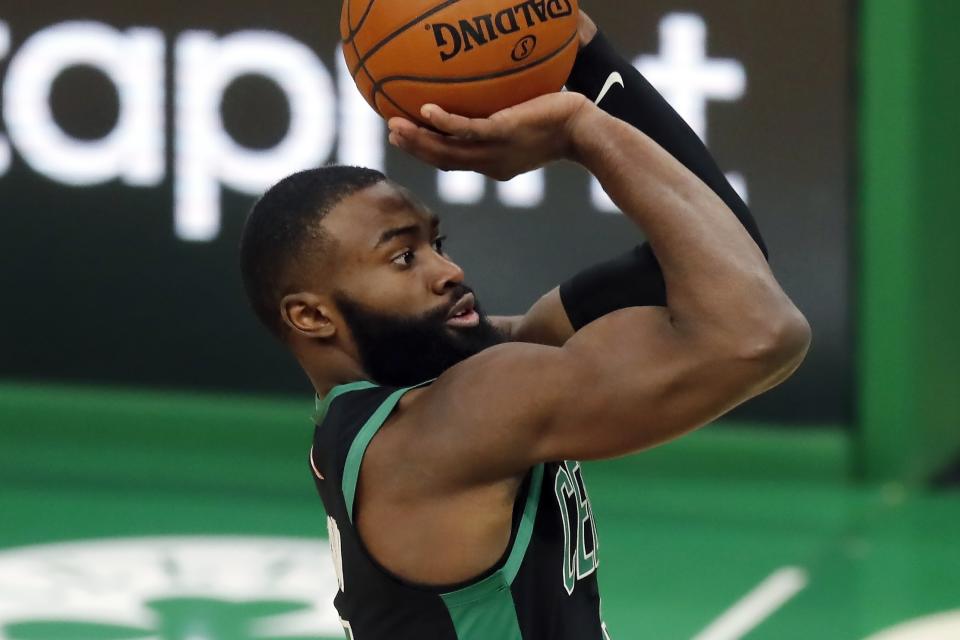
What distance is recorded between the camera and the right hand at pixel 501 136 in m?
2.42

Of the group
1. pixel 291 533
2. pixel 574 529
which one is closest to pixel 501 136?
pixel 574 529

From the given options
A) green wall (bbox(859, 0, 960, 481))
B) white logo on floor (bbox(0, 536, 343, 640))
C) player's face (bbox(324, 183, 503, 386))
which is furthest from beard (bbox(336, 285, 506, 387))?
green wall (bbox(859, 0, 960, 481))

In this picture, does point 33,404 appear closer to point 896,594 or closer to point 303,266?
point 896,594

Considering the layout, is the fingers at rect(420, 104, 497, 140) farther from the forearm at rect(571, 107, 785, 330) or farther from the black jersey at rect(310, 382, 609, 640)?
the black jersey at rect(310, 382, 609, 640)

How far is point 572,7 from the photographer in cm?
267

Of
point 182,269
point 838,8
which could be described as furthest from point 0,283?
point 838,8

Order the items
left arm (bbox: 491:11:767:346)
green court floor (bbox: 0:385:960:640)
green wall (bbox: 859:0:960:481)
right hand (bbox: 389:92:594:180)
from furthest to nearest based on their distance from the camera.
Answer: green wall (bbox: 859:0:960:481) → green court floor (bbox: 0:385:960:640) → left arm (bbox: 491:11:767:346) → right hand (bbox: 389:92:594:180)

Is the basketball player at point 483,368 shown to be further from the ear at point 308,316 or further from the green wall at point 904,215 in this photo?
the green wall at point 904,215

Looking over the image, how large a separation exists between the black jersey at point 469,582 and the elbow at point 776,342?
456mm

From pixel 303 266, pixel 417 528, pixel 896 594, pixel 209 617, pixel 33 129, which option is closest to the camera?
pixel 417 528

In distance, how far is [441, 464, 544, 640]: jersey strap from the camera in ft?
8.00

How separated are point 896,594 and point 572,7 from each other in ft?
10.6

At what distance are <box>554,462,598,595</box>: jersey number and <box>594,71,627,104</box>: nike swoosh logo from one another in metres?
0.69

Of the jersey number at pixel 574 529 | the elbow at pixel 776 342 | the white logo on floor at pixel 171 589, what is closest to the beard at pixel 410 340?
the jersey number at pixel 574 529
